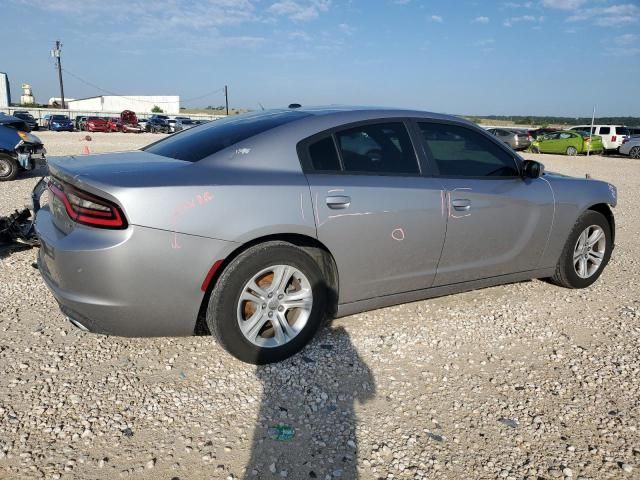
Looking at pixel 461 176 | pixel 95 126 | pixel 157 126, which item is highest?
pixel 157 126

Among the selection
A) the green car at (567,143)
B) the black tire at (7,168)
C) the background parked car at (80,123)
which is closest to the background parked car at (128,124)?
the background parked car at (80,123)

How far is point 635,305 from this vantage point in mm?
4398

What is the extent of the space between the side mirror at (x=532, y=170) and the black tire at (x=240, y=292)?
1.98 meters

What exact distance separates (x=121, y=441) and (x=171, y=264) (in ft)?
2.93

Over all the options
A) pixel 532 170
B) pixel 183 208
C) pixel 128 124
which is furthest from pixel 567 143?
pixel 128 124

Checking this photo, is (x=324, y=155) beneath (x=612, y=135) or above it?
beneath

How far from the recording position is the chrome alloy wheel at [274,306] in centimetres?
304

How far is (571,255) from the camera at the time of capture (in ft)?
14.8

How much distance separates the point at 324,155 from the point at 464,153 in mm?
1273

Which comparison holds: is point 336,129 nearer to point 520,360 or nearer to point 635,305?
point 520,360

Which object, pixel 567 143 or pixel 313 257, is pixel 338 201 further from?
pixel 567 143

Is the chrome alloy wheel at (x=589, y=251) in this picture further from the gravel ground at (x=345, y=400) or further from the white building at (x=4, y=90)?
the white building at (x=4, y=90)

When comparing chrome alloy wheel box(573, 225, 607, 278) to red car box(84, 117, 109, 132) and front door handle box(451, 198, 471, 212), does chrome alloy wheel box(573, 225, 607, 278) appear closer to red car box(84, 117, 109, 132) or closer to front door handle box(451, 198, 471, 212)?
front door handle box(451, 198, 471, 212)

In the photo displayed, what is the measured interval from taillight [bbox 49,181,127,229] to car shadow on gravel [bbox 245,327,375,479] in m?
1.22
